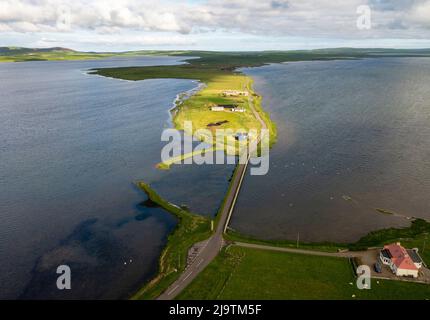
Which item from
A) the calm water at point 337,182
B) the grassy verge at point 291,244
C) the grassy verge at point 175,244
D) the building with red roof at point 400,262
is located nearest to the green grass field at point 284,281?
the building with red roof at point 400,262

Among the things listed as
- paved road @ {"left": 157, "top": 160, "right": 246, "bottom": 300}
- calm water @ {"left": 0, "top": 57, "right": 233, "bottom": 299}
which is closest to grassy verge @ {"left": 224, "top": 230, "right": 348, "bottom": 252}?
paved road @ {"left": 157, "top": 160, "right": 246, "bottom": 300}

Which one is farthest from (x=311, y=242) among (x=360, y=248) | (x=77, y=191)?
(x=77, y=191)

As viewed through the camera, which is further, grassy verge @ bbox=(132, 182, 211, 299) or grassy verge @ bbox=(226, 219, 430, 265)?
grassy verge @ bbox=(226, 219, 430, 265)

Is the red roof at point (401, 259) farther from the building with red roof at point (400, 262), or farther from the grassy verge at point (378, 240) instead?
the grassy verge at point (378, 240)

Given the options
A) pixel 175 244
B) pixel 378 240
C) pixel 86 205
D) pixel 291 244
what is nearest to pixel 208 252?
pixel 175 244

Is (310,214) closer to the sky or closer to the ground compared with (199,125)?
closer to the ground

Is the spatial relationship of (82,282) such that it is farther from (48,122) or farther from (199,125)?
(48,122)

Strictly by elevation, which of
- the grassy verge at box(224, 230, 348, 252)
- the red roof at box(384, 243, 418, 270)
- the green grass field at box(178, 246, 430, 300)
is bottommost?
the green grass field at box(178, 246, 430, 300)

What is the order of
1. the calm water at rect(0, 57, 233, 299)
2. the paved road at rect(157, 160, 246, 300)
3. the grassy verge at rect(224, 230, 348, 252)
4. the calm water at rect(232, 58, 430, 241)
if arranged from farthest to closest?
1. the calm water at rect(232, 58, 430, 241)
2. the grassy verge at rect(224, 230, 348, 252)
3. the calm water at rect(0, 57, 233, 299)
4. the paved road at rect(157, 160, 246, 300)

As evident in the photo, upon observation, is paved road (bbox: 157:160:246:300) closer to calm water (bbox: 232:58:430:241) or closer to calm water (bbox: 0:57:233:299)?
calm water (bbox: 232:58:430:241)
